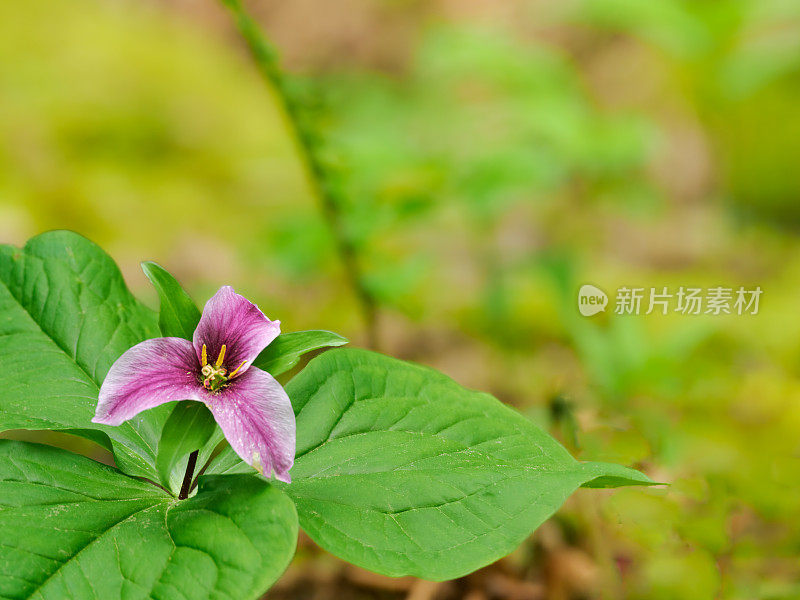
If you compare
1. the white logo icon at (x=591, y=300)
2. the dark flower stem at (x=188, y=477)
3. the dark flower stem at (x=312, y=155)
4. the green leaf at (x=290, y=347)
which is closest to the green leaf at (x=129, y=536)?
the dark flower stem at (x=188, y=477)

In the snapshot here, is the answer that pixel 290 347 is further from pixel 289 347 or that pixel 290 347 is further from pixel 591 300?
pixel 591 300

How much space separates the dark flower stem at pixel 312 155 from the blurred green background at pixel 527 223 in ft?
0.07

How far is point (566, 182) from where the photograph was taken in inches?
143

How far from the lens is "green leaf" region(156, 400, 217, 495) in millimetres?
686

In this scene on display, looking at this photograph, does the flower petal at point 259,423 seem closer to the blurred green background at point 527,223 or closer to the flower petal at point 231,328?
the flower petal at point 231,328

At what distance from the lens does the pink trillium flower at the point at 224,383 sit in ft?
2.06

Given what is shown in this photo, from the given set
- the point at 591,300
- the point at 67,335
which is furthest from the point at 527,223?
the point at 67,335

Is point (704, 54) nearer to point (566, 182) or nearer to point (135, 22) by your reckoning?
point (566, 182)

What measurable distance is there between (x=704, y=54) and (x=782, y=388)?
163cm

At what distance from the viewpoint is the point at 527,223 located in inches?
129

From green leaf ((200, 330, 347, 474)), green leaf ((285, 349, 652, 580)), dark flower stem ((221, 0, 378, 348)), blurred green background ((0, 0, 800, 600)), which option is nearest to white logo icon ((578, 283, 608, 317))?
blurred green background ((0, 0, 800, 600))

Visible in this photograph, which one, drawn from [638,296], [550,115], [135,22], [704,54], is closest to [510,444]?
[638,296]

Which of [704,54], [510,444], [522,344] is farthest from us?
[704,54]

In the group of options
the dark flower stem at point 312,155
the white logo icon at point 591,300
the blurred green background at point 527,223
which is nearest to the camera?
the blurred green background at point 527,223
